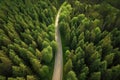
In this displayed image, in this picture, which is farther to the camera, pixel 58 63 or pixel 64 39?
pixel 64 39

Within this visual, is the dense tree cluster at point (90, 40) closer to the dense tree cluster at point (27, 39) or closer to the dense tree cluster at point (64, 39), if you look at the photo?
the dense tree cluster at point (64, 39)

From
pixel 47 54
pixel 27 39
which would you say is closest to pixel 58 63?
pixel 47 54

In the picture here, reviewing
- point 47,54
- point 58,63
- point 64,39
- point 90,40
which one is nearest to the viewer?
point 47,54

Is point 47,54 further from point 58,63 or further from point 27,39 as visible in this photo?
point 27,39

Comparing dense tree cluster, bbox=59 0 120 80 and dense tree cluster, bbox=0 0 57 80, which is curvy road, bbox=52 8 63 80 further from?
dense tree cluster, bbox=59 0 120 80

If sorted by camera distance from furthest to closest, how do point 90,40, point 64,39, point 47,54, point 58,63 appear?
point 64,39
point 90,40
point 58,63
point 47,54

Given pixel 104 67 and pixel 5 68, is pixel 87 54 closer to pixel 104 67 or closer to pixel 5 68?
pixel 104 67
